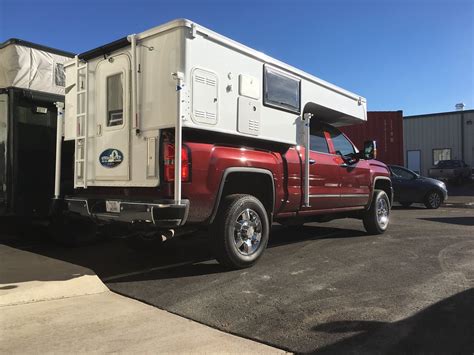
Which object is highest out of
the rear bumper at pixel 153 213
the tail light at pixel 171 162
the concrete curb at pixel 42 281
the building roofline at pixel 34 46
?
the building roofline at pixel 34 46

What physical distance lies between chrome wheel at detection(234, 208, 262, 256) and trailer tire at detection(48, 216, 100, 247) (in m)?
2.80

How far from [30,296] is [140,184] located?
1.62m

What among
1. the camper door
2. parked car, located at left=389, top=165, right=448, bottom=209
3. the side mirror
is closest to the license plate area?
the camper door

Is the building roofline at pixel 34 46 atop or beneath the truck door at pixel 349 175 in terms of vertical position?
atop

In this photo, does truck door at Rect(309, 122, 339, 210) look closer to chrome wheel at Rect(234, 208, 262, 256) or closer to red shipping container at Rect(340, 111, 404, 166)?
chrome wheel at Rect(234, 208, 262, 256)

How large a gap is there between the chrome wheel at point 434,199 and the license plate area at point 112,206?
1296 cm

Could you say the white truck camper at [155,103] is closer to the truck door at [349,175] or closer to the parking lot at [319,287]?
the parking lot at [319,287]

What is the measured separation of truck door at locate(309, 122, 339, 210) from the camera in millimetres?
7371

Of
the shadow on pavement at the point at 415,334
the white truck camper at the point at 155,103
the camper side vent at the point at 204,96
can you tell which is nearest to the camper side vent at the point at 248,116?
the white truck camper at the point at 155,103

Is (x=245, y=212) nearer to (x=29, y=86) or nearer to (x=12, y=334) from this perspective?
(x=12, y=334)

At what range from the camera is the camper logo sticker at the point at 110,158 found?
18.7 ft

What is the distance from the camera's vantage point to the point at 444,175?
28266 millimetres

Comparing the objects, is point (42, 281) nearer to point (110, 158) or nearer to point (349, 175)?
point (110, 158)

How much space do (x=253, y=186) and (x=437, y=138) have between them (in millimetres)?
31536
